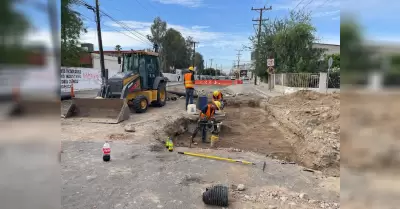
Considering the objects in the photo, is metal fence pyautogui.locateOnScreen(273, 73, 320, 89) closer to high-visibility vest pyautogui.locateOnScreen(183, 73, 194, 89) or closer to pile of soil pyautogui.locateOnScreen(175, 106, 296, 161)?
pile of soil pyautogui.locateOnScreen(175, 106, 296, 161)

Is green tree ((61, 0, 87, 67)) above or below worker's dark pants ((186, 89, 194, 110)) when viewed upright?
above

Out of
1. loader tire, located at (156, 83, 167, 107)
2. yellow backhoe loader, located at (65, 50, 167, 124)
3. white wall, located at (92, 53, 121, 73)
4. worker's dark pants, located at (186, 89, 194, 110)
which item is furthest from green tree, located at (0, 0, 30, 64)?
white wall, located at (92, 53, 121, 73)

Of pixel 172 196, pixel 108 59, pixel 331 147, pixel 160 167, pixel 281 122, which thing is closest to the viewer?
pixel 172 196

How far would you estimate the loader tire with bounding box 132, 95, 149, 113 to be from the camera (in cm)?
1072

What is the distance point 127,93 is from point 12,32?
10109 millimetres

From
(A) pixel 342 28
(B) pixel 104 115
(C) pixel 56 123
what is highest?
(A) pixel 342 28

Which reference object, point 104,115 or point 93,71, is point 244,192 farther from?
point 93,71

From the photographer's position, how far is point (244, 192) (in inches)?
157

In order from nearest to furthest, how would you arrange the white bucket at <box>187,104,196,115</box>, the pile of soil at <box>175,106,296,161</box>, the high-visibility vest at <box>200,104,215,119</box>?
the pile of soil at <box>175,106,296,161</box> < the high-visibility vest at <box>200,104,215,119</box> < the white bucket at <box>187,104,196,115</box>

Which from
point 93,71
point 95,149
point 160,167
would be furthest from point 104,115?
point 93,71

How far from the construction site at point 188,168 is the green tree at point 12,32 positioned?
1.36 metres

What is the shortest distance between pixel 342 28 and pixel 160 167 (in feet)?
14.6

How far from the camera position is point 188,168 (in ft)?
16.3

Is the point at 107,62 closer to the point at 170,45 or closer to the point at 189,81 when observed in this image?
the point at 189,81
